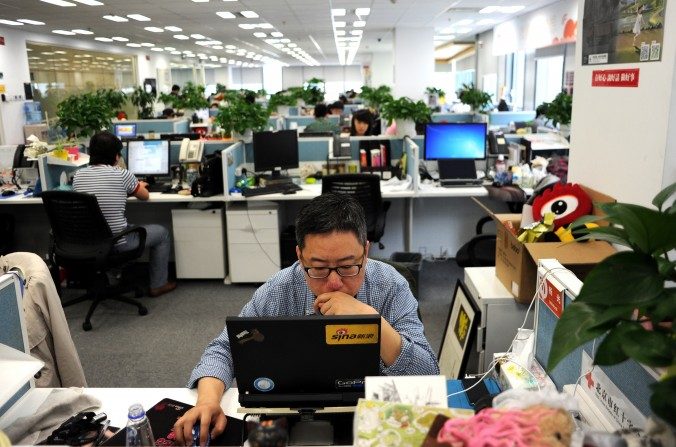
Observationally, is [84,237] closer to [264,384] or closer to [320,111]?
[264,384]

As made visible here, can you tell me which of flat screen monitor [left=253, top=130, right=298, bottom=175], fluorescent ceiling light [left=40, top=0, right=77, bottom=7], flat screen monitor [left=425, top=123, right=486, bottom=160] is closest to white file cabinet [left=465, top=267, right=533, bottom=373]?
flat screen monitor [left=425, top=123, right=486, bottom=160]

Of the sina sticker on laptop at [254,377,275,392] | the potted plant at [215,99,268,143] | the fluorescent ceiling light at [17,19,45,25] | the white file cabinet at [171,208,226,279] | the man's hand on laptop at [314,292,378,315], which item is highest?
the fluorescent ceiling light at [17,19,45,25]

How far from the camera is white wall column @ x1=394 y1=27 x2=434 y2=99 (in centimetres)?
1112

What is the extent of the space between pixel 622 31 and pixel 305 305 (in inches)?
57.9

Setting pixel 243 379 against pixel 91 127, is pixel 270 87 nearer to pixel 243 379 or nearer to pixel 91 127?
pixel 91 127

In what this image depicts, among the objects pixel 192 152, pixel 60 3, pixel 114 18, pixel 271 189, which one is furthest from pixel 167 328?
pixel 114 18

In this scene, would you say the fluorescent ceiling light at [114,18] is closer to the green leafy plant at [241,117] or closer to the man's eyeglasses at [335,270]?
the green leafy plant at [241,117]

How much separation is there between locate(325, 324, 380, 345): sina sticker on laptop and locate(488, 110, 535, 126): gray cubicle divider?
7.06 m

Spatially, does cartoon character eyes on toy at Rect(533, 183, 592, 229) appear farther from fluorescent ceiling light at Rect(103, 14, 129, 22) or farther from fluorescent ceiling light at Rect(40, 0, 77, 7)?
fluorescent ceiling light at Rect(103, 14, 129, 22)

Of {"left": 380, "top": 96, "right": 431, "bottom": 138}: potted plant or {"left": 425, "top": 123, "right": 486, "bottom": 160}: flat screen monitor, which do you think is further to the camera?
{"left": 380, "top": 96, "right": 431, "bottom": 138}: potted plant

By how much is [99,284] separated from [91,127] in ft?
5.37

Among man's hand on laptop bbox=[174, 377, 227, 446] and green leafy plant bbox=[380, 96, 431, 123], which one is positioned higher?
green leafy plant bbox=[380, 96, 431, 123]

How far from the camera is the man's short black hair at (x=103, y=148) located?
3713mm

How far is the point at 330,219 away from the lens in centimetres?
140
